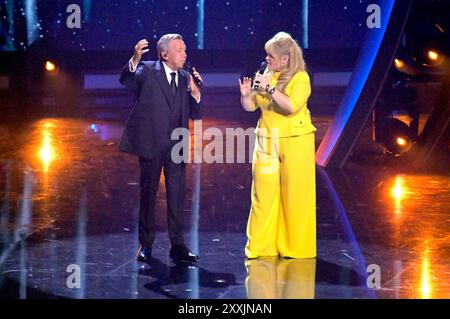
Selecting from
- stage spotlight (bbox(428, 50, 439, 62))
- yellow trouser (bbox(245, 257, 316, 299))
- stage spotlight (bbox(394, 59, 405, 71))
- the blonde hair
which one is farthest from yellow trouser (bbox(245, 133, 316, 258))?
stage spotlight (bbox(394, 59, 405, 71))

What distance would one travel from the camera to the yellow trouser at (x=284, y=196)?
19.2ft

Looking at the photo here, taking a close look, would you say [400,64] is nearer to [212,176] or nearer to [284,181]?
[212,176]

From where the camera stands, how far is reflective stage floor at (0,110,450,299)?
534 centimetres

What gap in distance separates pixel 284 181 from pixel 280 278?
0.74 m

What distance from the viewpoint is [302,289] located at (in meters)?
5.24

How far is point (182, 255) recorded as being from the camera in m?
5.94

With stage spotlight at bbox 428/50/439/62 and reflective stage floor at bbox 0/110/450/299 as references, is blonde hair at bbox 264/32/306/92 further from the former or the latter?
stage spotlight at bbox 428/50/439/62

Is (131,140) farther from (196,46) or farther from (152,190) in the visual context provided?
(196,46)

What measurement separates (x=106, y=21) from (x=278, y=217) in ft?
37.8

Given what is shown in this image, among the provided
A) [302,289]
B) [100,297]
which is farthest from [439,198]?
[100,297]

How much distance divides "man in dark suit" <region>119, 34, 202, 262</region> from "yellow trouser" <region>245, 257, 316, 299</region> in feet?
1.70

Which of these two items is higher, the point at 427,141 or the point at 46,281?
the point at 427,141

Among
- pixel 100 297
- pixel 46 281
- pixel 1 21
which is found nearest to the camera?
pixel 100 297

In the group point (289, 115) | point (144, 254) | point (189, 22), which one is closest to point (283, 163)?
point (289, 115)
